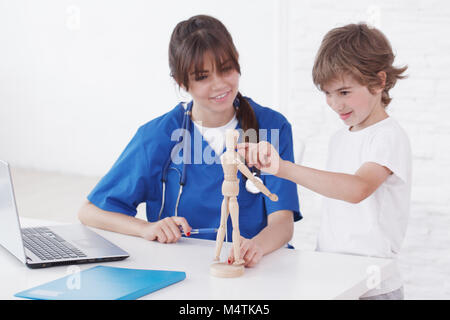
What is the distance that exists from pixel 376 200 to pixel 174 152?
1.79 ft

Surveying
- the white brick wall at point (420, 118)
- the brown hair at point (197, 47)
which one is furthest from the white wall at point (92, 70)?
the brown hair at point (197, 47)

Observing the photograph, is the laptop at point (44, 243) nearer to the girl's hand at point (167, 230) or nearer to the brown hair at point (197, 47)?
the girl's hand at point (167, 230)

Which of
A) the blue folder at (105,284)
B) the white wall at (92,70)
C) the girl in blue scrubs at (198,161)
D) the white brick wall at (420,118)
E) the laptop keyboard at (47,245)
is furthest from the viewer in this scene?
the white wall at (92,70)

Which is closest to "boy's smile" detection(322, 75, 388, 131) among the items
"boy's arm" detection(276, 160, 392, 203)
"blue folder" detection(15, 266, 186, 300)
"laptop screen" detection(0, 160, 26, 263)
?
"boy's arm" detection(276, 160, 392, 203)

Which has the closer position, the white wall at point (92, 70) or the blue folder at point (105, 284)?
the blue folder at point (105, 284)

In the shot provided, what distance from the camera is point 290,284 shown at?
107 centimetres

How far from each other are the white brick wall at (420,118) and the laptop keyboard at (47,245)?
6.29 ft

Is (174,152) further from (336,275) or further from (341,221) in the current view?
(336,275)

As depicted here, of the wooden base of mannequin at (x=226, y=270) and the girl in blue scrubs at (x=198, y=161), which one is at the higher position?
the girl in blue scrubs at (x=198, y=161)

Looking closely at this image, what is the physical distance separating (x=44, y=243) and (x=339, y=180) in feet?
2.23

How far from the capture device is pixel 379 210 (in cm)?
145

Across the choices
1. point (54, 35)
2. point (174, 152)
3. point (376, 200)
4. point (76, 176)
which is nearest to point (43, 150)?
point (76, 176)

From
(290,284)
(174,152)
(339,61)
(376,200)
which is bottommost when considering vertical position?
(290,284)

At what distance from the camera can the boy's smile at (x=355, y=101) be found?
59.5 inches
